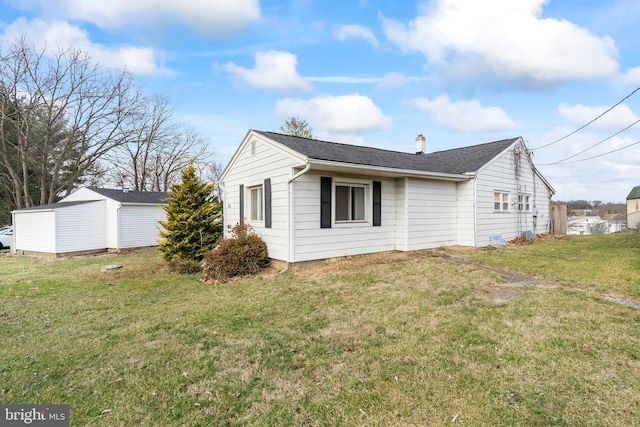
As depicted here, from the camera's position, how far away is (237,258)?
800 cm

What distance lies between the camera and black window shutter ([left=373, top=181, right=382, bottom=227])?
29.6ft

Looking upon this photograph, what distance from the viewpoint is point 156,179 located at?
28.1 metres

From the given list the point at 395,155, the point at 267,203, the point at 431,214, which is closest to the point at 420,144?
the point at 395,155

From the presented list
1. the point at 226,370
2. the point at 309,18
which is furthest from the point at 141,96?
the point at 226,370

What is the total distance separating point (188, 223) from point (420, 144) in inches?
439

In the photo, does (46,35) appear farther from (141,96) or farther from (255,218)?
(255,218)

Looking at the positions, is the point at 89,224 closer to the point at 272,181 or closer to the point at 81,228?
the point at 81,228

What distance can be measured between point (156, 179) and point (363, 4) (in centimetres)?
2462

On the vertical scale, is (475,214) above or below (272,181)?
below

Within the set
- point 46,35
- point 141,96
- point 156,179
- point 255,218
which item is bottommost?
point 255,218

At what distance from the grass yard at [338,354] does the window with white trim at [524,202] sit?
7159 mm

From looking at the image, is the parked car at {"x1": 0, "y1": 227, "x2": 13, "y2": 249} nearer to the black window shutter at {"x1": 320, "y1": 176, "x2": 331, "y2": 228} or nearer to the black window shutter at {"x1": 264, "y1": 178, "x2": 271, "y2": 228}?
the black window shutter at {"x1": 264, "y1": 178, "x2": 271, "y2": 228}

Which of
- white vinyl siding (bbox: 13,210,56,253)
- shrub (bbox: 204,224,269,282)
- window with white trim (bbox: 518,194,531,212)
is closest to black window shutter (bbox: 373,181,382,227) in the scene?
shrub (bbox: 204,224,269,282)

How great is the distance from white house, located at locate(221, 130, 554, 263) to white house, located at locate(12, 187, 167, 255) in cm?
695
